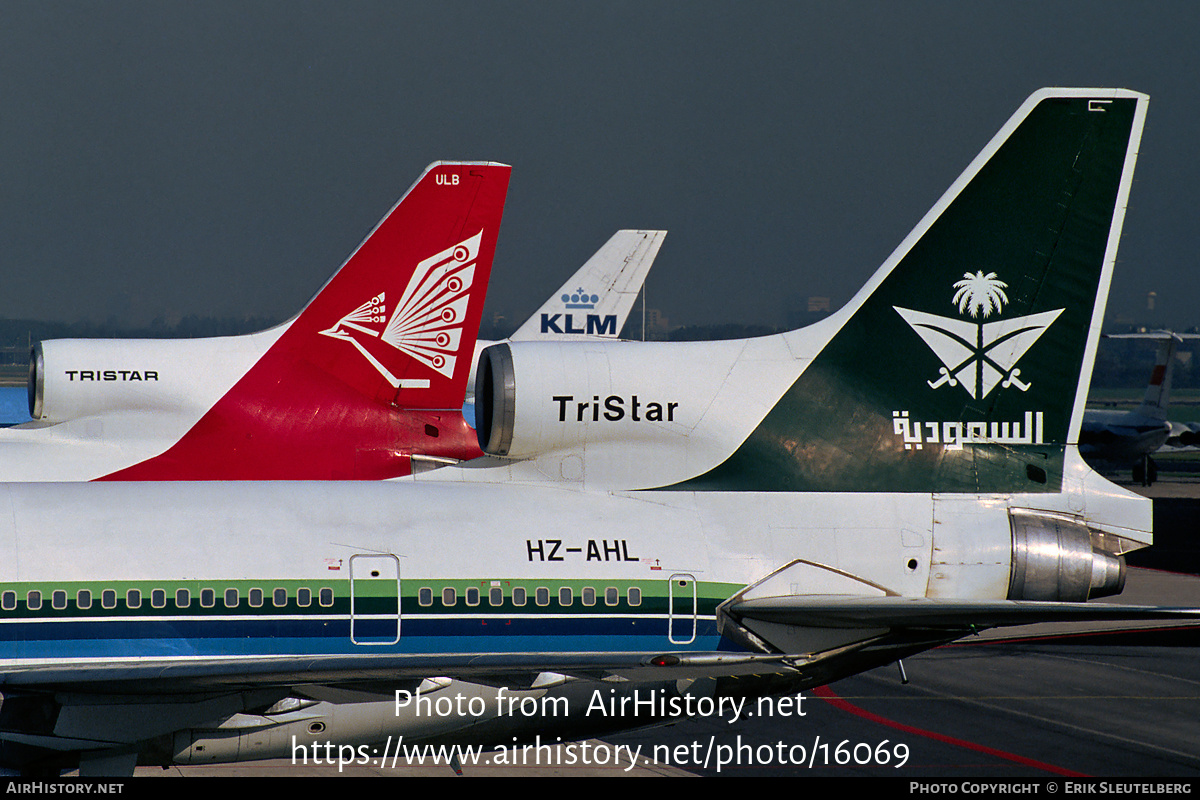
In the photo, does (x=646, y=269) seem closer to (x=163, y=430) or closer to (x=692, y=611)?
(x=163, y=430)

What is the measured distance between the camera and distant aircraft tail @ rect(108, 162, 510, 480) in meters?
19.8

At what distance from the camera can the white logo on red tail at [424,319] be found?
20422 mm

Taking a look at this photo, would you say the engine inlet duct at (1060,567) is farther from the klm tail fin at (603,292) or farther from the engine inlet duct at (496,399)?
the klm tail fin at (603,292)

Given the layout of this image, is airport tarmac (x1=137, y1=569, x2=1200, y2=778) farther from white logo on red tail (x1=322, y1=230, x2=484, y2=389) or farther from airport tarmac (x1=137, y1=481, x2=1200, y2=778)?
white logo on red tail (x1=322, y1=230, x2=484, y2=389)

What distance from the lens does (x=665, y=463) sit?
13.5m

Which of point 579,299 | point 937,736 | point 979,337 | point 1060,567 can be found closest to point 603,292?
point 579,299

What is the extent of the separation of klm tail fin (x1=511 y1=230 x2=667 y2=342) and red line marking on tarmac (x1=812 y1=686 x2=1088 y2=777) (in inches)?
710

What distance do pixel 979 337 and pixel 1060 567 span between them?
2.78 metres

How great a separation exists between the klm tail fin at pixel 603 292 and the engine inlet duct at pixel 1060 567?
22.9 meters

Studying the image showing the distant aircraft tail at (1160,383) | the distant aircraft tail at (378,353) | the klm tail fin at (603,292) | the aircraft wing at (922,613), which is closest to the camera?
the aircraft wing at (922,613)

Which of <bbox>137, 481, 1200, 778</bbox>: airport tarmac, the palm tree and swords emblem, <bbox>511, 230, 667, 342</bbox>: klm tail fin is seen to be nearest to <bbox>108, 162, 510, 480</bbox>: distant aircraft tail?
<bbox>137, 481, 1200, 778</bbox>: airport tarmac

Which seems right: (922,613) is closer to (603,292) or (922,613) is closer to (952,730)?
(952,730)

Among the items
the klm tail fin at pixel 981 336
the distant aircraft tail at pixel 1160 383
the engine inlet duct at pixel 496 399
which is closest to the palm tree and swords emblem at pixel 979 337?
the klm tail fin at pixel 981 336
